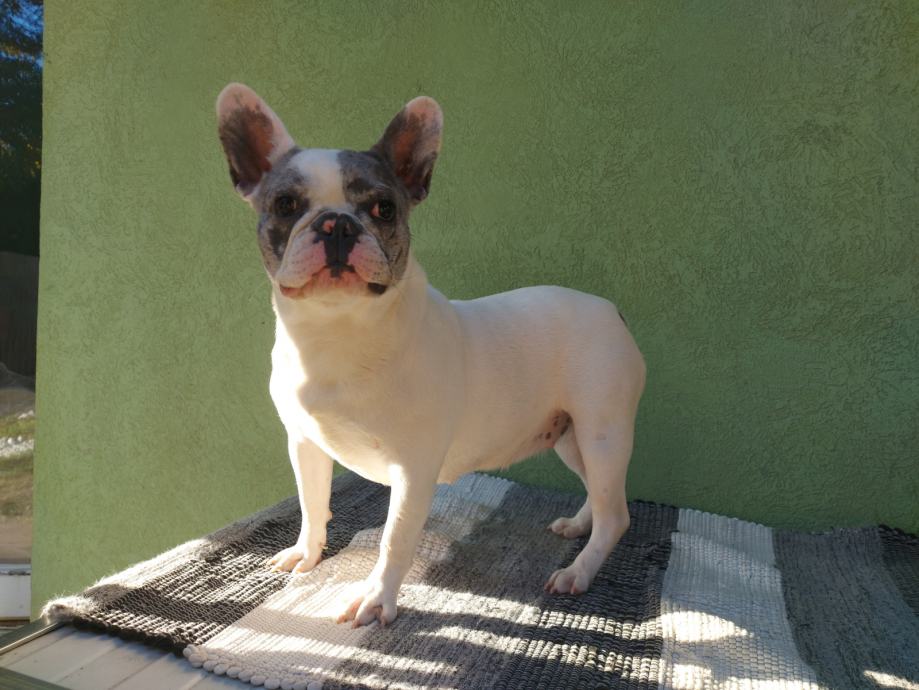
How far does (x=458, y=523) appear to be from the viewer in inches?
79.8

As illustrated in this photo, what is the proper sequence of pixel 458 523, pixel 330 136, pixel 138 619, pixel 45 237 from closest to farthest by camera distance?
pixel 138 619, pixel 458 523, pixel 330 136, pixel 45 237

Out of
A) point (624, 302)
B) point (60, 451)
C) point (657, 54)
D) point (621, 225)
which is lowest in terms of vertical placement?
point (60, 451)

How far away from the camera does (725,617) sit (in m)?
1.51

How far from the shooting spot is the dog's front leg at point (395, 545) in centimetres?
141

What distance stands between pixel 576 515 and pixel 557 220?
924 millimetres

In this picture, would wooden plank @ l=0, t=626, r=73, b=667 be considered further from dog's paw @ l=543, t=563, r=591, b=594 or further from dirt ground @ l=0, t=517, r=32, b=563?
dirt ground @ l=0, t=517, r=32, b=563

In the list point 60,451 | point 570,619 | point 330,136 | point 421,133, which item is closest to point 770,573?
point 570,619

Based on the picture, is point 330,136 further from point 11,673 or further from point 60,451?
point 11,673

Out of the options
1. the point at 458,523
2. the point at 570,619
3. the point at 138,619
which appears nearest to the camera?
the point at 138,619

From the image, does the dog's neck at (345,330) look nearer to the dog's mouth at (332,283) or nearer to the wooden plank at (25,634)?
the dog's mouth at (332,283)

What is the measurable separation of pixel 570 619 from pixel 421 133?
1.00 m

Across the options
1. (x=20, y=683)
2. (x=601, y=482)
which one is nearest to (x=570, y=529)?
(x=601, y=482)

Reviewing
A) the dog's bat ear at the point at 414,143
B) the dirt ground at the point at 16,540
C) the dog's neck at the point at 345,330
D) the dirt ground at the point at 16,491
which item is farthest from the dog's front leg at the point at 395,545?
the dirt ground at the point at 16,540

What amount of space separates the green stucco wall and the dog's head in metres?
0.98
